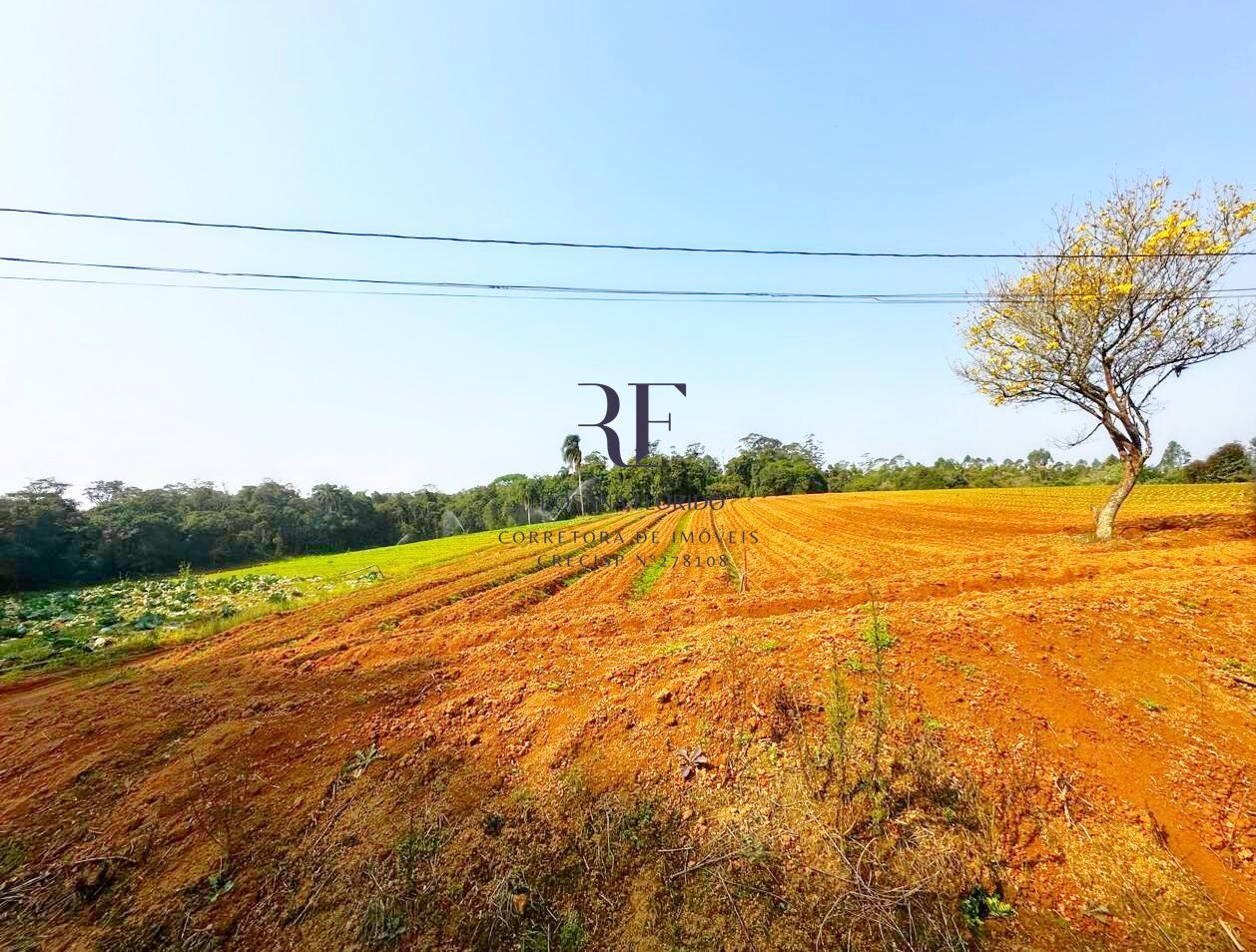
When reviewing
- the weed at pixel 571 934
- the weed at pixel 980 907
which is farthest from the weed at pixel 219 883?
the weed at pixel 980 907

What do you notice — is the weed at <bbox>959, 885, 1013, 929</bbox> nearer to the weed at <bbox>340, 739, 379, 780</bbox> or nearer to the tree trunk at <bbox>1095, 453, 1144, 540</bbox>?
the weed at <bbox>340, 739, 379, 780</bbox>

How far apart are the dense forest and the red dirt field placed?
2805 cm

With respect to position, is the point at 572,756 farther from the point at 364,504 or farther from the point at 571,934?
the point at 364,504

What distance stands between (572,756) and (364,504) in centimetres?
8620

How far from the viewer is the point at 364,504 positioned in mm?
76000

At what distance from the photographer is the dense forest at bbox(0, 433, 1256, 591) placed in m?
38.7

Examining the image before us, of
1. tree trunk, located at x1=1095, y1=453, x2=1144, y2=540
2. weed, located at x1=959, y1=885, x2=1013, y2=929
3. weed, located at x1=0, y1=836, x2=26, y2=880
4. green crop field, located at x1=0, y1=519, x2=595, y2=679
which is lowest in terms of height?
green crop field, located at x1=0, y1=519, x2=595, y2=679

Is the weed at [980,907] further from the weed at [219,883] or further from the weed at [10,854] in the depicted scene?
the weed at [10,854]

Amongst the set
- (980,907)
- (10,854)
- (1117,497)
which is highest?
(1117,497)

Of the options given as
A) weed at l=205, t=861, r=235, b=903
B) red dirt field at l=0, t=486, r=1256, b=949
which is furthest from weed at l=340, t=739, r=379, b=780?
weed at l=205, t=861, r=235, b=903

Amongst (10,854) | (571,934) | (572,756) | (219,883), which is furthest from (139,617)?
(571,934)

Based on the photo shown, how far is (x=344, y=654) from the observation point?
7.15m

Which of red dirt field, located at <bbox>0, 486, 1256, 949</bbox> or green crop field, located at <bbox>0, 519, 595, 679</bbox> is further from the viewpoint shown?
green crop field, located at <bbox>0, 519, 595, 679</bbox>

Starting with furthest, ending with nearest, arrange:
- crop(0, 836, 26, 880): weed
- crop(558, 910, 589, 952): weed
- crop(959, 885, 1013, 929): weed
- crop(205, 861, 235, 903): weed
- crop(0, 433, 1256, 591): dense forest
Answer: crop(0, 433, 1256, 591): dense forest < crop(0, 836, 26, 880): weed < crop(205, 861, 235, 903): weed < crop(558, 910, 589, 952): weed < crop(959, 885, 1013, 929): weed
